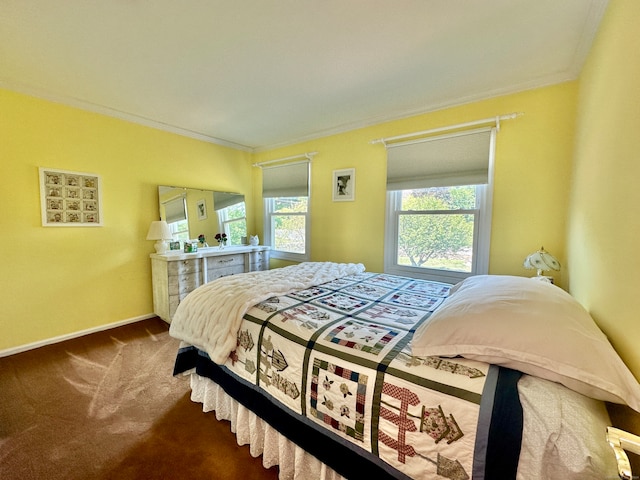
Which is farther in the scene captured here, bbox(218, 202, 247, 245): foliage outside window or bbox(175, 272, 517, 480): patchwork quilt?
bbox(218, 202, 247, 245): foliage outside window

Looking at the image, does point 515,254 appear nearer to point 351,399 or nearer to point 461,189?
point 461,189

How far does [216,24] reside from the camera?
5.45 feet

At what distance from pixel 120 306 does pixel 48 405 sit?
4.95 ft

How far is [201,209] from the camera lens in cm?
382

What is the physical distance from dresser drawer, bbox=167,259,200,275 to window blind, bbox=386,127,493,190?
262 cm

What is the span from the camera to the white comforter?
1514 mm

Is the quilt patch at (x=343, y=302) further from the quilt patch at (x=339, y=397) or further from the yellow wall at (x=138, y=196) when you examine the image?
the yellow wall at (x=138, y=196)

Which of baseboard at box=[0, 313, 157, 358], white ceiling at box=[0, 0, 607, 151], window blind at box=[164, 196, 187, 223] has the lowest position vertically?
baseboard at box=[0, 313, 157, 358]

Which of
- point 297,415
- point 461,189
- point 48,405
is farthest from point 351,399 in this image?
point 461,189

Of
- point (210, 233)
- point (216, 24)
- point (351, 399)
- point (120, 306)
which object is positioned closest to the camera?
point (351, 399)

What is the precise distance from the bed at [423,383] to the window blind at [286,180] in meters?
2.56

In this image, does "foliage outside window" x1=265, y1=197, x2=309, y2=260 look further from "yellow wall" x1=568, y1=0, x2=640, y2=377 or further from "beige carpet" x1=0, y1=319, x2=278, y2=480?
"yellow wall" x1=568, y1=0, x2=640, y2=377

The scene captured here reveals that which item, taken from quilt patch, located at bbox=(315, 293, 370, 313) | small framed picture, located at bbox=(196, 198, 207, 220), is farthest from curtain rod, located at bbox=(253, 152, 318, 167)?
quilt patch, located at bbox=(315, 293, 370, 313)

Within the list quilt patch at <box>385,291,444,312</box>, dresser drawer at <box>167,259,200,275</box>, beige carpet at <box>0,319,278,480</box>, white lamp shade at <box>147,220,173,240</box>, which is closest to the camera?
beige carpet at <box>0,319,278,480</box>
